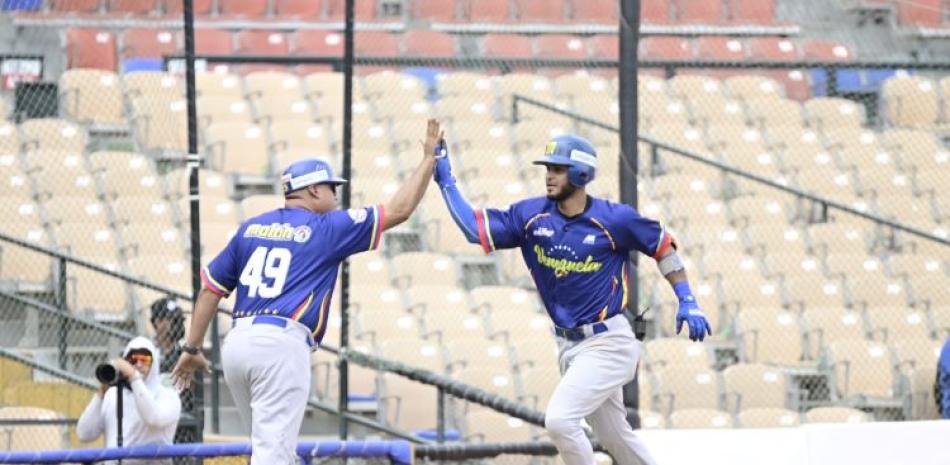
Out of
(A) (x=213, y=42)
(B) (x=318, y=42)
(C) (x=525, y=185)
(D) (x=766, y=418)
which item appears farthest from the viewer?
(B) (x=318, y=42)

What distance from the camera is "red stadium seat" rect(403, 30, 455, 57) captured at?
48.9 ft

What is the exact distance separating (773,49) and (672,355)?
372 centimetres

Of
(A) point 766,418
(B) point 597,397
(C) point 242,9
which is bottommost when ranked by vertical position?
(A) point 766,418

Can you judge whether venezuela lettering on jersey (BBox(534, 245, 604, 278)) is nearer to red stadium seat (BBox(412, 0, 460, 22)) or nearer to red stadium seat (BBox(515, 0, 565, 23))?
red stadium seat (BBox(412, 0, 460, 22))

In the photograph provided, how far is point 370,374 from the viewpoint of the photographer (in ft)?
40.9

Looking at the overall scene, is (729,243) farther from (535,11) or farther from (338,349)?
(338,349)

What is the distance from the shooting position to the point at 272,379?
8.34 metres

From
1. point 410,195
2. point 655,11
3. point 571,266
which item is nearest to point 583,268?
point 571,266

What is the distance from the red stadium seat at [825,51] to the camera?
15.9 meters

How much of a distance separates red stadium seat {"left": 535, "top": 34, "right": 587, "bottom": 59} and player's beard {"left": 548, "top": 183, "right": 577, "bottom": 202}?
6310mm

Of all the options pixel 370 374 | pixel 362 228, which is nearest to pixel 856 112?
pixel 370 374

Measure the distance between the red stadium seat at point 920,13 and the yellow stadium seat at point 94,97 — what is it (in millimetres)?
5944

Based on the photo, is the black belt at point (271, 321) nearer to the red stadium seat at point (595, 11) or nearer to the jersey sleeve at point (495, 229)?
the jersey sleeve at point (495, 229)

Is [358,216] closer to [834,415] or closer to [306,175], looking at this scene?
[306,175]
